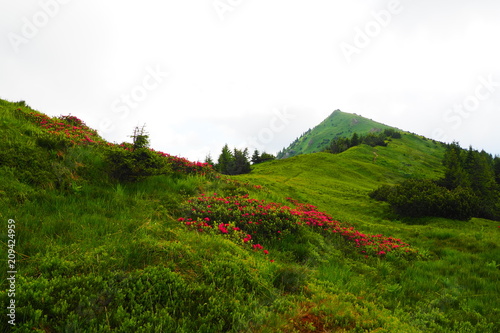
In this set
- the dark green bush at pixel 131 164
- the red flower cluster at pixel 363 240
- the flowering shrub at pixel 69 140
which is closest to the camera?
the dark green bush at pixel 131 164

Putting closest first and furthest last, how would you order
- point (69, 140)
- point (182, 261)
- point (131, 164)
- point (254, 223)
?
1. point (182, 261)
2. point (254, 223)
3. point (131, 164)
4. point (69, 140)

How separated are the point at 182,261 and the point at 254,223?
373 centimetres

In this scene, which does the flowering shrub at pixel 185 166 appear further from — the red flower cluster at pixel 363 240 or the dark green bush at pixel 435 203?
the dark green bush at pixel 435 203

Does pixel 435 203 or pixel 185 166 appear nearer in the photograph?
pixel 185 166

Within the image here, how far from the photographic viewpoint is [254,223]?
7863 millimetres

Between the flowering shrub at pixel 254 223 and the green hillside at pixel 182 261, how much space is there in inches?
2.1

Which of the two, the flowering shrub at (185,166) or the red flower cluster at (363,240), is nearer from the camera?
the red flower cluster at (363,240)

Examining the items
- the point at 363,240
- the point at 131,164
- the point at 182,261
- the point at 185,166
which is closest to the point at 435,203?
the point at 363,240

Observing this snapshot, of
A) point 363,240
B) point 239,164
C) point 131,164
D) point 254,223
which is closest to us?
point 254,223

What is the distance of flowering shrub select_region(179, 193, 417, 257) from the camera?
7234 millimetres

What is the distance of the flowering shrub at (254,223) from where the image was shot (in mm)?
7234

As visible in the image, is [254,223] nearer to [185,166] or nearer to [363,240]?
[363,240]

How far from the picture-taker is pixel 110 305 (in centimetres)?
329

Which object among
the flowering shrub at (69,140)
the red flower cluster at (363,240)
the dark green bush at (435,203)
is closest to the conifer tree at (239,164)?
the dark green bush at (435,203)
